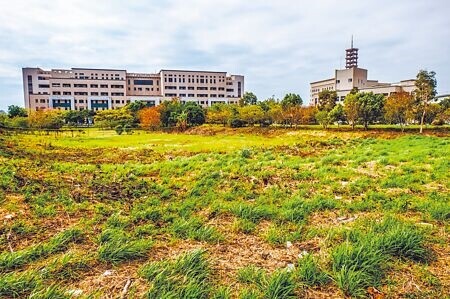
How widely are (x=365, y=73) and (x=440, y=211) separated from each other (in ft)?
440

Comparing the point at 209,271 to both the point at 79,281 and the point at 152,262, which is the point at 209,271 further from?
the point at 79,281

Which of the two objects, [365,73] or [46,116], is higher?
[365,73]

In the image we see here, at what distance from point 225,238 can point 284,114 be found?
63.0m

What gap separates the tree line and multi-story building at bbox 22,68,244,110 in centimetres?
3230

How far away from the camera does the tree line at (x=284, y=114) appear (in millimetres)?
46938

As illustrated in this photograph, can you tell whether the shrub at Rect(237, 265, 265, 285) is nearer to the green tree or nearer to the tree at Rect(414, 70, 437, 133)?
the tree at Rect(414, 70, 437, 133)

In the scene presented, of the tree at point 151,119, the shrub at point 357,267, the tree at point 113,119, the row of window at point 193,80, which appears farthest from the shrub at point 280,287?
the row of window at point 193,80

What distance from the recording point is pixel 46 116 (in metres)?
59.4

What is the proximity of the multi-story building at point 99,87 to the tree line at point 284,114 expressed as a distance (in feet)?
106

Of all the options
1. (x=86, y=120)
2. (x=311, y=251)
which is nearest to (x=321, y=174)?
(x=311, y=251)

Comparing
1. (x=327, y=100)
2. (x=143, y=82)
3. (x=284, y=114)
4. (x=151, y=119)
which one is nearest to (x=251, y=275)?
(x=284, y=114)

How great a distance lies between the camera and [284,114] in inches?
2603

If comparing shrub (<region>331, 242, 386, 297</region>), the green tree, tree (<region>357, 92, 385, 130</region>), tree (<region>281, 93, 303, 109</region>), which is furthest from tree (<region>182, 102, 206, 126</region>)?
shrub (<region>331, 242, 386, 297</region>)

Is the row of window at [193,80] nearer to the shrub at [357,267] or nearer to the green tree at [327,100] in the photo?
the green tree at [327,100]
